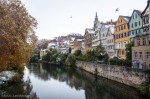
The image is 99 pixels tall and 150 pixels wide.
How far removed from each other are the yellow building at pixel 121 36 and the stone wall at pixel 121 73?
7.54 m

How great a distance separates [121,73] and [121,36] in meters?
18.1

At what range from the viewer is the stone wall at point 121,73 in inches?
1184

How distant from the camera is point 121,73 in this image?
36406 millimetres

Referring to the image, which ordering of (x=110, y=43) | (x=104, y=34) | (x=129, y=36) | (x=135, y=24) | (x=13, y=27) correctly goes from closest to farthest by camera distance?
(x=13, y=27) < (x=135, y=24) < (x=129, y=36) < (x=110, y=43) < (x=104, y=34)

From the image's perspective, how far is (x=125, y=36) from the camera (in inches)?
1984

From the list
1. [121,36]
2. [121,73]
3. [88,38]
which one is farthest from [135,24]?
[88,38]

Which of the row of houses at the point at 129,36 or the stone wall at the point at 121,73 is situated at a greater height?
the row of houses at the point at 129,36

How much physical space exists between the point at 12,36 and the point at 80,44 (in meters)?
77.9

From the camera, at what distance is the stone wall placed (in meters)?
→ 30.1

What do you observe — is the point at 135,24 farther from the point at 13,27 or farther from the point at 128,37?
the point at 13,27

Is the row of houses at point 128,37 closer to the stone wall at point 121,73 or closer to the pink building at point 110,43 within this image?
the pink building at point 110,43

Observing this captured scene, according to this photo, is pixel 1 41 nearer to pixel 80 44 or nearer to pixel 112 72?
pixel 112 72

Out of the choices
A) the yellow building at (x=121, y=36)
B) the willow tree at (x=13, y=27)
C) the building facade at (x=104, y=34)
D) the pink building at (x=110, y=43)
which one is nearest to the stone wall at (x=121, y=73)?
the yellow building at (x=121, y=36)

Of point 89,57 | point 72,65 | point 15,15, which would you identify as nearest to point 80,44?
point 72,65
